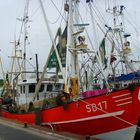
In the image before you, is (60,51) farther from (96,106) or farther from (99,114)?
(99,114)

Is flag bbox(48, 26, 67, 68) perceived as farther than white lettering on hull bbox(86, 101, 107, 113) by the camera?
Yes

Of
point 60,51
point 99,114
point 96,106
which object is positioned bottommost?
point 99,114

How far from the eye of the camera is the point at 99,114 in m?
14.8

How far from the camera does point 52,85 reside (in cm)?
2356

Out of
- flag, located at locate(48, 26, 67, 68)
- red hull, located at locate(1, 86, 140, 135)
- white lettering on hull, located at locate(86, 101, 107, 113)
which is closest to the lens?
red hull, located at locate(1, 86, 140, 135)

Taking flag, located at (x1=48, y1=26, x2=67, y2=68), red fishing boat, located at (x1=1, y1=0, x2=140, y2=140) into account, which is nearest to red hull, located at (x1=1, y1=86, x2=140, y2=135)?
red fishing boat, located at (x1=1, y1=0, x2=140, y2=140)

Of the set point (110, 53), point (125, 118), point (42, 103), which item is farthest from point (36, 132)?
point (110, 53)

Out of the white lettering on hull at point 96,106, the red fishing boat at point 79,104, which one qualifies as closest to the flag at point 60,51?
the red fishing boat at point 79,104

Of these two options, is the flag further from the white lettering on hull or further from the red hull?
the white lettering on hull

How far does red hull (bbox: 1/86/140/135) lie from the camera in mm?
14086

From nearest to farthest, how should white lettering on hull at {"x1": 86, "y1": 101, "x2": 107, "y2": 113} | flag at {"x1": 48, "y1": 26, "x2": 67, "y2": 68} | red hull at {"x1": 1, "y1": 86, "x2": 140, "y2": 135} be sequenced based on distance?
1. red hull at {"x1": 1, "y1": 86, "x2": 140, "y2": 135}
2. white lettering on hull at {"x1": 86, "y1": 101, "x2": 107, "y2": 113}
3. flag at {"x1": 48, "y1": 26, "x2": 67, "y2": 68}

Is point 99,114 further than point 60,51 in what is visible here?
No

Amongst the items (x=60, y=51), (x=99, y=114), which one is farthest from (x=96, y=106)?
(x=60, y=51)

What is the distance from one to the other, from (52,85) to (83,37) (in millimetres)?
5972
